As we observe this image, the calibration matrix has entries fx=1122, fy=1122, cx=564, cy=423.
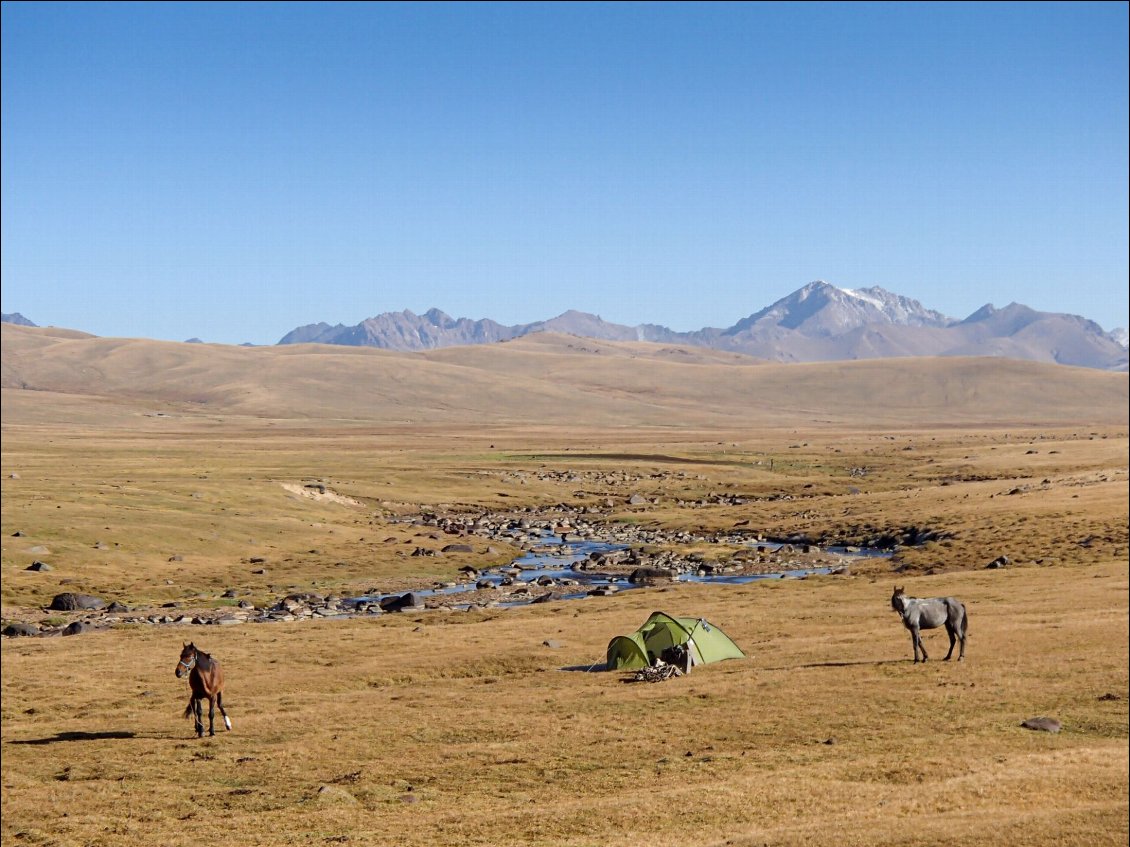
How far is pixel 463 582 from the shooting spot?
2594 inches

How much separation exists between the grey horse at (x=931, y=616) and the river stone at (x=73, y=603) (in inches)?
1555

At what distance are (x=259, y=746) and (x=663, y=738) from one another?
10.7 m

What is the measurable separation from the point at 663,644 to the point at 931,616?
8873mm

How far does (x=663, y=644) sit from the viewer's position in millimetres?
38562

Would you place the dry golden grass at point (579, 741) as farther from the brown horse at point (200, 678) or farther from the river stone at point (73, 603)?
the river stone at point (73, 603)

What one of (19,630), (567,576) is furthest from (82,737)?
(567,576)

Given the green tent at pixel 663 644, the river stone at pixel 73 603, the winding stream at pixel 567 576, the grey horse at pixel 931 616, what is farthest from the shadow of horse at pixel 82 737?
the river stone at pixel 73 603

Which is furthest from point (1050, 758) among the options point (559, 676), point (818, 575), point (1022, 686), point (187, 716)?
point (818, 575)

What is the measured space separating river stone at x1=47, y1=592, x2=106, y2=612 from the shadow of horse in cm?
2548

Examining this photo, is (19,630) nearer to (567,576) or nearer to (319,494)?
(567,576)

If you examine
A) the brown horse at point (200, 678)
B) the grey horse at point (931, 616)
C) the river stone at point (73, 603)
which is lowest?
the river stone at point (73, 603)

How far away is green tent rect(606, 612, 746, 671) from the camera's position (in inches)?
1511

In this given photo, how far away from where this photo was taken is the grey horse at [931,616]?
35844mm

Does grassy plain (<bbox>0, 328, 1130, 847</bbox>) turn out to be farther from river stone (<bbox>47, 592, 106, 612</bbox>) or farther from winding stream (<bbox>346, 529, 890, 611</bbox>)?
winding stream (<bbox>346, 529, 890, 611</bbox>)
